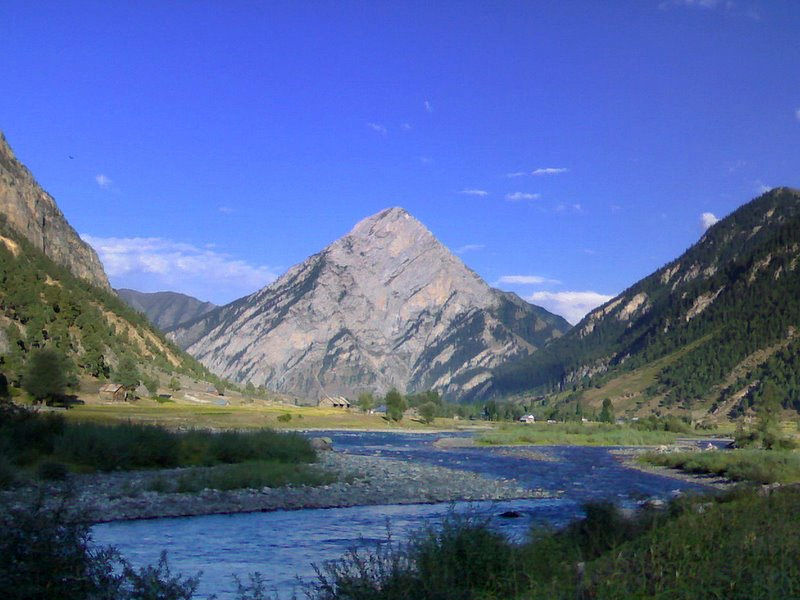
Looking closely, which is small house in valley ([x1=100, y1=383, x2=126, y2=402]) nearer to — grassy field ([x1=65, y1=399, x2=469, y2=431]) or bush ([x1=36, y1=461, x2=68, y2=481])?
grassy field ([x1=65, y1=399, x2=469, y2=431])

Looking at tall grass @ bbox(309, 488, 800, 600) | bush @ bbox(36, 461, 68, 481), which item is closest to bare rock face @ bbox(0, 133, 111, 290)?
bush @ bbox(36, 461, 68, 481)

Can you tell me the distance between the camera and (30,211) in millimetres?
178750

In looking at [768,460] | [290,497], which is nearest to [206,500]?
[290,497]

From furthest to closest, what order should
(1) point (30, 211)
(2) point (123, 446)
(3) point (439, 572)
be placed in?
(1) point (30, 211), (2) point (123, 446), (3) point (439, 572)

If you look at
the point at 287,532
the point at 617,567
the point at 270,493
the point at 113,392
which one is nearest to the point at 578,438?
the point at 113,392

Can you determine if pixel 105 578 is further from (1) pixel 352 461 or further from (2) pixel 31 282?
(2) pixel 31 282

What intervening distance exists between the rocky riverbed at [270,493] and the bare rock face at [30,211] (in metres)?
143

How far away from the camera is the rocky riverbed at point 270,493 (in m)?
30.2

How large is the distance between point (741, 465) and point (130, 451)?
3658 cm

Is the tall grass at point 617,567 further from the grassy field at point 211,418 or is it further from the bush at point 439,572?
the grassy field at point 211,418

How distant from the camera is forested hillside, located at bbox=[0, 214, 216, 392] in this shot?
382 feet

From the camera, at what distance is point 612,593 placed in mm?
8750

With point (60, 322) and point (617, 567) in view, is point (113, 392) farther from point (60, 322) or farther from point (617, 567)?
point (617, 567)

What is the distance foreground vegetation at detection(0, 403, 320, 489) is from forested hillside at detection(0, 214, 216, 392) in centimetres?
6022
